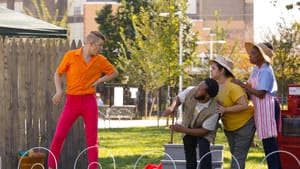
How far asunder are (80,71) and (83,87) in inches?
9.0

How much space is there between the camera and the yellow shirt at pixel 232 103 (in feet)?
30.5

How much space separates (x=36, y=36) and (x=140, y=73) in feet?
125

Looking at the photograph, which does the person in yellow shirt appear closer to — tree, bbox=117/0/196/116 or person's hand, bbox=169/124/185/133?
person's hand, bbox=169/124/185/133

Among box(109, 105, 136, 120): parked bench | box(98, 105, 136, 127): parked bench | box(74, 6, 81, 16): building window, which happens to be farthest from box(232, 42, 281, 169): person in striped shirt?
box(74, 6, 81, 16): building window

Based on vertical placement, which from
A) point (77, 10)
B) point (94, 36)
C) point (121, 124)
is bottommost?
point (121, 124)

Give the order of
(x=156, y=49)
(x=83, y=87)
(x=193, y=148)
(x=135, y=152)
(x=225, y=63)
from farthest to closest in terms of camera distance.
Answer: (x=156, y=49) < (x=135, y=152) < (x=83, y=87) < (x=225, y=63) < (x=193, y=148)

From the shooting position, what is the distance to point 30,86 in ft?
36.5

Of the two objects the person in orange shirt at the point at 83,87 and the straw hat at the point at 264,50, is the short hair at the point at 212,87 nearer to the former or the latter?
the straw hat at the point at 264,50

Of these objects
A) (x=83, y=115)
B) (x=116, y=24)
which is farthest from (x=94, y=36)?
(x=116, y=24)

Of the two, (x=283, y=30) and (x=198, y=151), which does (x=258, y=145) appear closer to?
(x=198, y=151)

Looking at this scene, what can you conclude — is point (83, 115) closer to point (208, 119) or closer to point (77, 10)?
point (208, 119)

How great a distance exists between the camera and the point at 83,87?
1012cm

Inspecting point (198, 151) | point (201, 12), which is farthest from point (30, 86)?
point (201, 12)

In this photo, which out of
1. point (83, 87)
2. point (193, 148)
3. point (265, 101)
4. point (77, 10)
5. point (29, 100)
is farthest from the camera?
point (77, 10)
